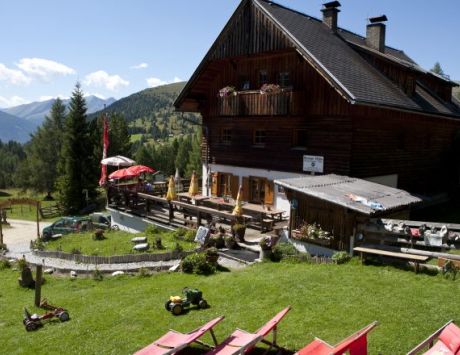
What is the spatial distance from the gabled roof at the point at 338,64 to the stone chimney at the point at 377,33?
3.35m

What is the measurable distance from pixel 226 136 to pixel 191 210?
540 centimetres

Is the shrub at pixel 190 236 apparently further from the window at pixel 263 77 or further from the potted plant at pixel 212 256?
the window at pixel 263 77

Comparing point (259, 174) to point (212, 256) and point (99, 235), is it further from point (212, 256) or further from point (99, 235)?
point (99, 235)

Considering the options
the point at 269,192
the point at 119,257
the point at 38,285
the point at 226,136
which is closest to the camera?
the point at 38,285

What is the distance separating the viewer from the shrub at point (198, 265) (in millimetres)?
13930

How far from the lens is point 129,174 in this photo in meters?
23.2

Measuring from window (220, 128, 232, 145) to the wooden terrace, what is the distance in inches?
134

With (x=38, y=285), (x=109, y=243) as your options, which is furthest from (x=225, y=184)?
(x=38, y=285)

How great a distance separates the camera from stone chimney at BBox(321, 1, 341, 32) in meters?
23.8

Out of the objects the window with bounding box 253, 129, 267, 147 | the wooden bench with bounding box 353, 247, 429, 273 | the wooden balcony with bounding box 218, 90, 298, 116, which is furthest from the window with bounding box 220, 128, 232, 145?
the wooden bench with bounding box 353, 247, 429, 273

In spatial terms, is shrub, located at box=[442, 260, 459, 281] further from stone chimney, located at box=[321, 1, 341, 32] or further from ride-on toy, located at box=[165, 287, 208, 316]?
stone chimney, located at box=[321, 1, 341, 32]

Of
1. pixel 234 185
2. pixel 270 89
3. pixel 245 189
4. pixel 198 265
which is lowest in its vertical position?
pixel 198 265

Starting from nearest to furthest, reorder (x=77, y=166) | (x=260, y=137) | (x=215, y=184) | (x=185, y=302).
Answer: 1. (x=185, y=302)
2. (x=260, y=137)
3. (x=215, y=184)
4. (x=77, y=166)

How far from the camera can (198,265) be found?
13977mm
